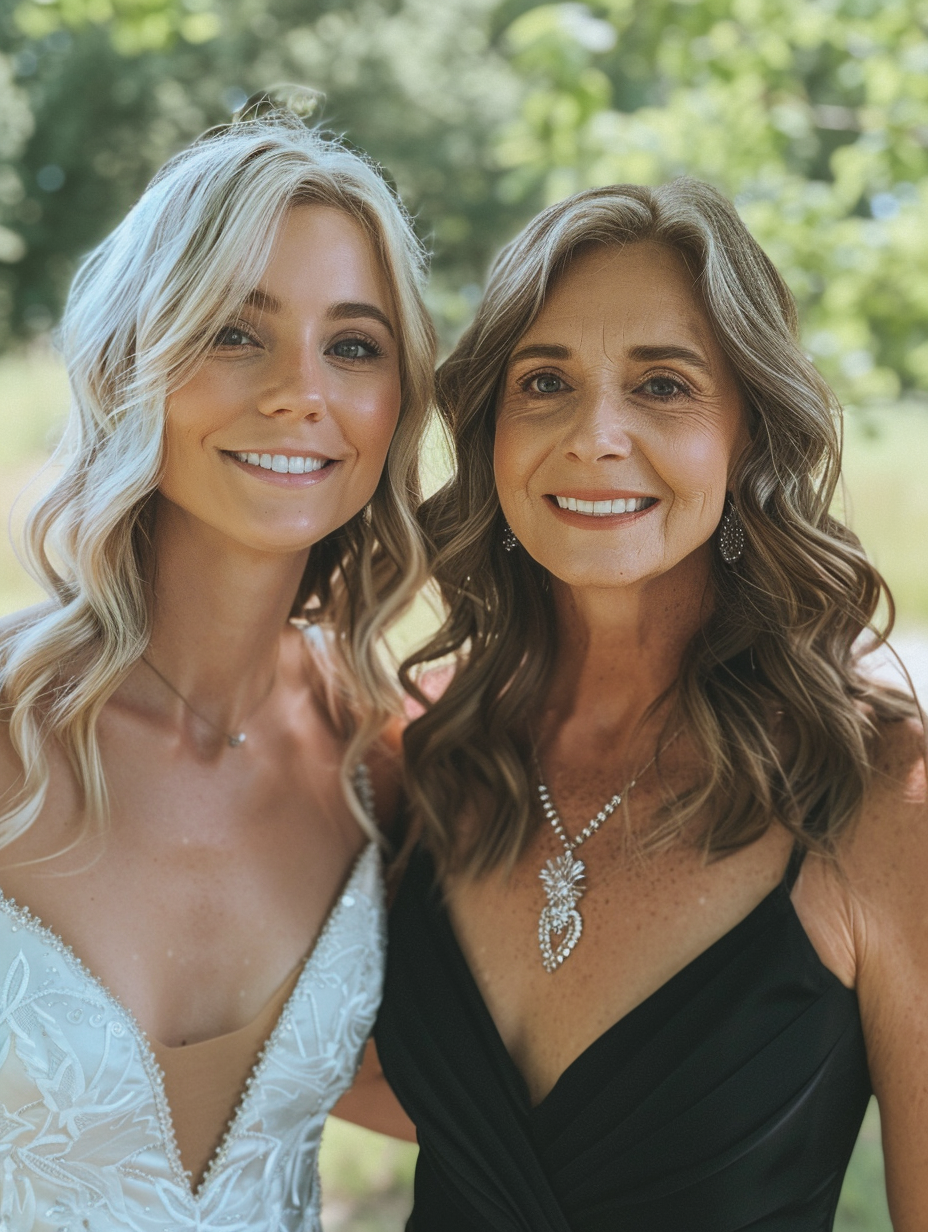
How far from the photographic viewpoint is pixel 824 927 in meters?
2.21

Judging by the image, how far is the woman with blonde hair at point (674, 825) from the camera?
218 centimetres

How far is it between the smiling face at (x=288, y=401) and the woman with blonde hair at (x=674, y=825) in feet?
0.81

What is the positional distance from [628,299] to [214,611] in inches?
41.7

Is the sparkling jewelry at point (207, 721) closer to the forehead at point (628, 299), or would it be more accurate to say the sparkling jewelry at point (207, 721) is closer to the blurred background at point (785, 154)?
the blurred background at point (785, 154)

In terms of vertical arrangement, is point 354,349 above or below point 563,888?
above

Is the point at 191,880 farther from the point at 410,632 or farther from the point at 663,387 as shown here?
the point at 410,632

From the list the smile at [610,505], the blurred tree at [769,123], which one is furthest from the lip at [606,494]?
the blurred tree at [769,123]

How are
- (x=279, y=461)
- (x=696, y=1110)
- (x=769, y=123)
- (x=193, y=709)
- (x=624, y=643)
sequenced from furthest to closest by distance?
(x=769, y=123), (x=193, y=709), (x=624, y=643), (x=279, y=461), (x=696, y=1110)

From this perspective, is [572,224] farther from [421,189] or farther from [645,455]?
[421,189]

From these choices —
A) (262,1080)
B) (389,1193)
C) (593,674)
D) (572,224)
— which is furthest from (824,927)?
(389,1193)

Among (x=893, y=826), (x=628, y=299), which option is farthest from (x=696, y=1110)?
(x=628, y=299)

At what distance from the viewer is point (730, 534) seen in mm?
2490

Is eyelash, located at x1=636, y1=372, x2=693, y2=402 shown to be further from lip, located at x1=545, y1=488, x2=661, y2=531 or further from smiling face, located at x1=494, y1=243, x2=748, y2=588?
lip, located at x1=545, y1=488, x2=661, y2=531

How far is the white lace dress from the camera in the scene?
2.23 meters
